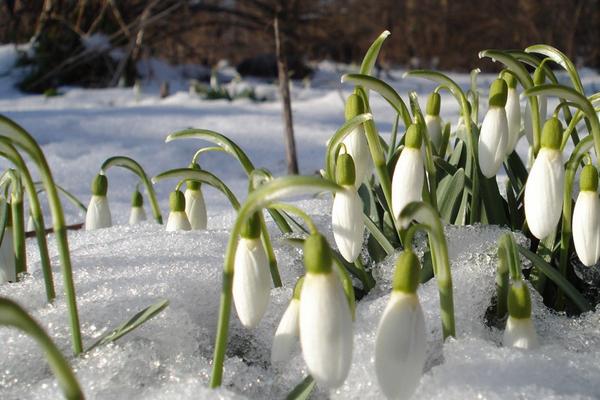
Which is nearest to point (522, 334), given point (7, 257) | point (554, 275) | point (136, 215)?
point (554, 275)

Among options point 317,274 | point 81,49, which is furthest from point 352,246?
point 81,49

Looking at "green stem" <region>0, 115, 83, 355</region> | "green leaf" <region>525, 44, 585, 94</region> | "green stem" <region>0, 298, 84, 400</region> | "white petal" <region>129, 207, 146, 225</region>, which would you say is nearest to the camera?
"green stem" <region>0, 298, 84, 400</region>

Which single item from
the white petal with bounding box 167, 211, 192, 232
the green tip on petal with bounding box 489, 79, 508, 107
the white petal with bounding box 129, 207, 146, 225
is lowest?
the white petal with bounding box 129, 207, 146, 225

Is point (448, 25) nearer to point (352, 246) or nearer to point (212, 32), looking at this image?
point (212, 32)

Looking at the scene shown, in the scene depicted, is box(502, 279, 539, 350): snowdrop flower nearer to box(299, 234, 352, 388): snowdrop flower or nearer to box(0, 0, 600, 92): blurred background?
box(299, 234, 352, 388): snowdrop flower

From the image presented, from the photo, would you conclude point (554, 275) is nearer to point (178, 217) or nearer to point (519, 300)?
point (519, 300)

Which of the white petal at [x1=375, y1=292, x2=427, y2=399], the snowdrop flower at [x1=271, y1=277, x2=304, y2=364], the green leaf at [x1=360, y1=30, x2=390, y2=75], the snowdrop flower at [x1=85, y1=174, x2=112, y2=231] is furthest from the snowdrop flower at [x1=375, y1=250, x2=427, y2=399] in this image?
the snowdrop flower at [x1=85, y1=174, x2=112, y2=231]

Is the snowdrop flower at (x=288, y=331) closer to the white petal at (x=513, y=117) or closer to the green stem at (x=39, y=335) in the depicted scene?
the green stem at (x=39, y=335)
